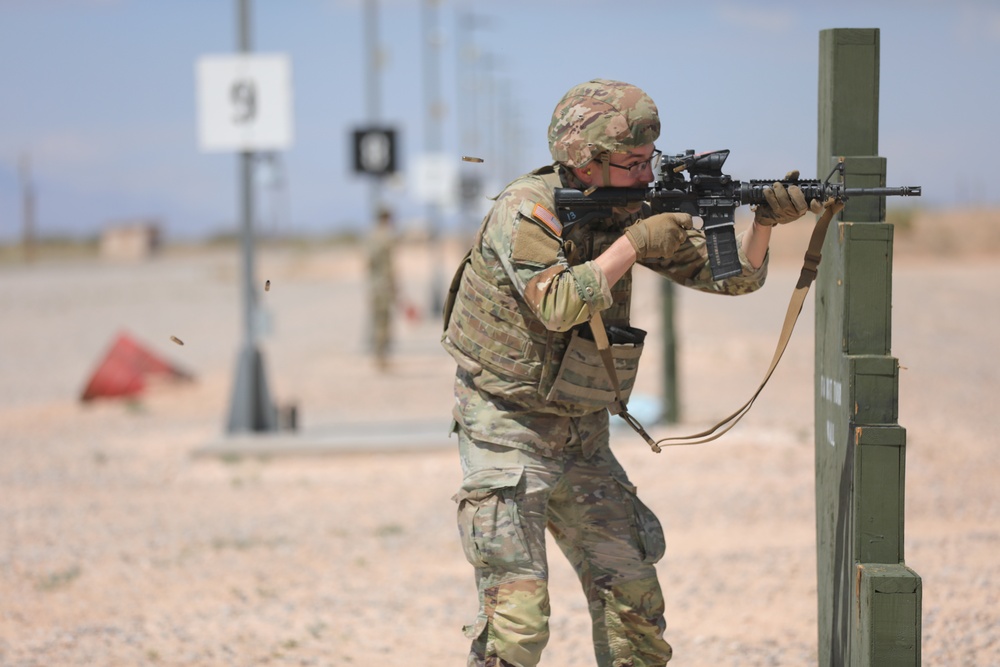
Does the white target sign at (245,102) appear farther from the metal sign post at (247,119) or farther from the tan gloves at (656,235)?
the tan gloves at (656,235)

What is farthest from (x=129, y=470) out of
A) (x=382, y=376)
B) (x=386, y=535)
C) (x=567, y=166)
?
(x=567, y=166)

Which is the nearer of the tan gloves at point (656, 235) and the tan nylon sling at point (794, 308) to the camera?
the tan gloves at point (656, 235)

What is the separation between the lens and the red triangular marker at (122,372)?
13.6m

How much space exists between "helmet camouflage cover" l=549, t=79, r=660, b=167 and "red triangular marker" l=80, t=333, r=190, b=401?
35.5 feet

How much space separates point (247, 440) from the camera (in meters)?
10.1

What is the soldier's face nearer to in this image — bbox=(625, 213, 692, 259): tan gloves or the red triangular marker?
bbox=(625, 213, 692, 259): tan gloves

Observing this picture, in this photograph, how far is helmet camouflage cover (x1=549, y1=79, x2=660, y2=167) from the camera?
3.58 meters

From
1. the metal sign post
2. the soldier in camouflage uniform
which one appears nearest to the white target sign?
the metal sign post

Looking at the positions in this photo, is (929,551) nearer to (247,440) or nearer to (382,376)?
(247,440)

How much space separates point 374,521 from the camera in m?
7.97

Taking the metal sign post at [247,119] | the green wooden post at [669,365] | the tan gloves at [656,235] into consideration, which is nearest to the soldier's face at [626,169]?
the tan gloves at [656,235]

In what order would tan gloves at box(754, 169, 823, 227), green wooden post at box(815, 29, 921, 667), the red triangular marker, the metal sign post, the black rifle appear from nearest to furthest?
1. green wooden post at box(815, 29, 921, 667)
2. tan gloves at box(754, 169, 823, 227)
3. the black rifle
4. the metal sign post
5. the red triangular marker

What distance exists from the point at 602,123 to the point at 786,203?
1.81 ft

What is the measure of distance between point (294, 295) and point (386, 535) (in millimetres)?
30474
